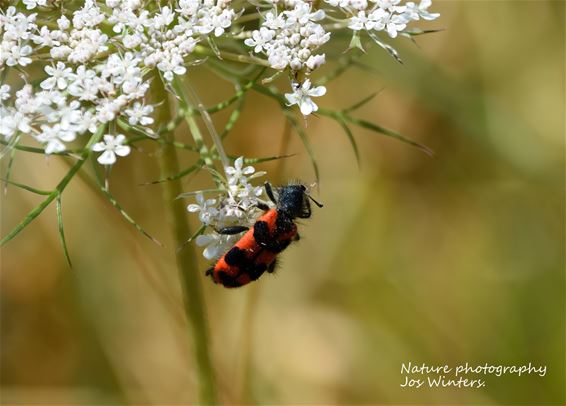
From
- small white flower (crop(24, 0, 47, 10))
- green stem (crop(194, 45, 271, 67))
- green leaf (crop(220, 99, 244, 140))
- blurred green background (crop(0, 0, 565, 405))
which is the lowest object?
blurred green background (crop(0, 0, 565, 405))

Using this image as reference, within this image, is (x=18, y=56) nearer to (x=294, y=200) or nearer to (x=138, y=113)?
(x=138, y=113)

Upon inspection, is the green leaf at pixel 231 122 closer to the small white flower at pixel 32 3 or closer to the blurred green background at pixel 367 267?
the small white flower at pixel 32 3

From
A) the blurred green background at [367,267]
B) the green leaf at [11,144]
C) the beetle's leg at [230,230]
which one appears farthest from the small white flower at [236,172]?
the blurred green background at [367,267]

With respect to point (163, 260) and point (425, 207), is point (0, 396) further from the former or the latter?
point (425, 207)

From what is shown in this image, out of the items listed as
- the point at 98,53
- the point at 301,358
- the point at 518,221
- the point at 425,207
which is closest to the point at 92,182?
the point at 98,53

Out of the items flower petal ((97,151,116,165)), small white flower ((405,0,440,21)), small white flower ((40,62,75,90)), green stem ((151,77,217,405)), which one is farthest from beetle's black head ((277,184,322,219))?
small white flower ((40,62,75,90))

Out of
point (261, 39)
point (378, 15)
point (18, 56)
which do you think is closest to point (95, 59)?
point (18, 56)

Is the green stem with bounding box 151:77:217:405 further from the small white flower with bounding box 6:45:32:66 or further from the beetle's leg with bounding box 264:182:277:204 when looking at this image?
the small white flower with bounding box 6:45:32:66
